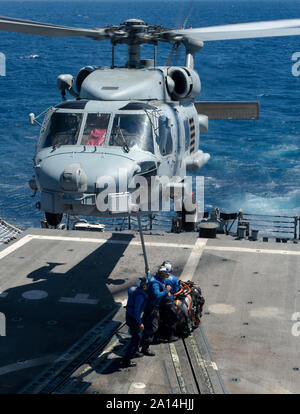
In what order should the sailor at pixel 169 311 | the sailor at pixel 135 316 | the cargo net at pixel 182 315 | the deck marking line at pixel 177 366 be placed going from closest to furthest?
1. the deck marking line at pixel 177 366
2. the sailor at pixel 135 316
3. the sailor at pixel 169 311
4. the cargo net at pixel 182 315

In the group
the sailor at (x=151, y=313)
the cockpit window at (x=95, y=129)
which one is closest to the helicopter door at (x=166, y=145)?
the cockpit window at (x=95, y=129)

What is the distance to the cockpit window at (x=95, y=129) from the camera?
14.5 metres

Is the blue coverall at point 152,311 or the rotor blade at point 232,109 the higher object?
the rotor blade at point 232,109

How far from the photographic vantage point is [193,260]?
19453 millimetres

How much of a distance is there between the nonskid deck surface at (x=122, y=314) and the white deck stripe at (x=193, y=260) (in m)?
0.03

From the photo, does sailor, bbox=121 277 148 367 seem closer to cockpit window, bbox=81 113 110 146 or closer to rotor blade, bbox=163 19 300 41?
cockpit window, bbox=81 113 110 146

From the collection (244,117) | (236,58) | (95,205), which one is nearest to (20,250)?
(95,205)

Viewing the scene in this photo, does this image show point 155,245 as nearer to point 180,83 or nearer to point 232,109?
point 180,83

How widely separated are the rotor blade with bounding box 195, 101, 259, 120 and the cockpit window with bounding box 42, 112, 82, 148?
9456 millimetres

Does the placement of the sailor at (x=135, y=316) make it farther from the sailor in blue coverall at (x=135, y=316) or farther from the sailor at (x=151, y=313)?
the sailor at (x=151, y=313)

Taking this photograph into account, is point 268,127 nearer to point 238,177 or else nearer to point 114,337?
point 238,177

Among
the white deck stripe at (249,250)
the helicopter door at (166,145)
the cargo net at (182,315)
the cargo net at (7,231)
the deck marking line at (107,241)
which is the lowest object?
the cargo net at (7,231)

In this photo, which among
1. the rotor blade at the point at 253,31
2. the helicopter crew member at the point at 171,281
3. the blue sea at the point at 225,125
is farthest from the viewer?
the blue sea at the point at 225,125
